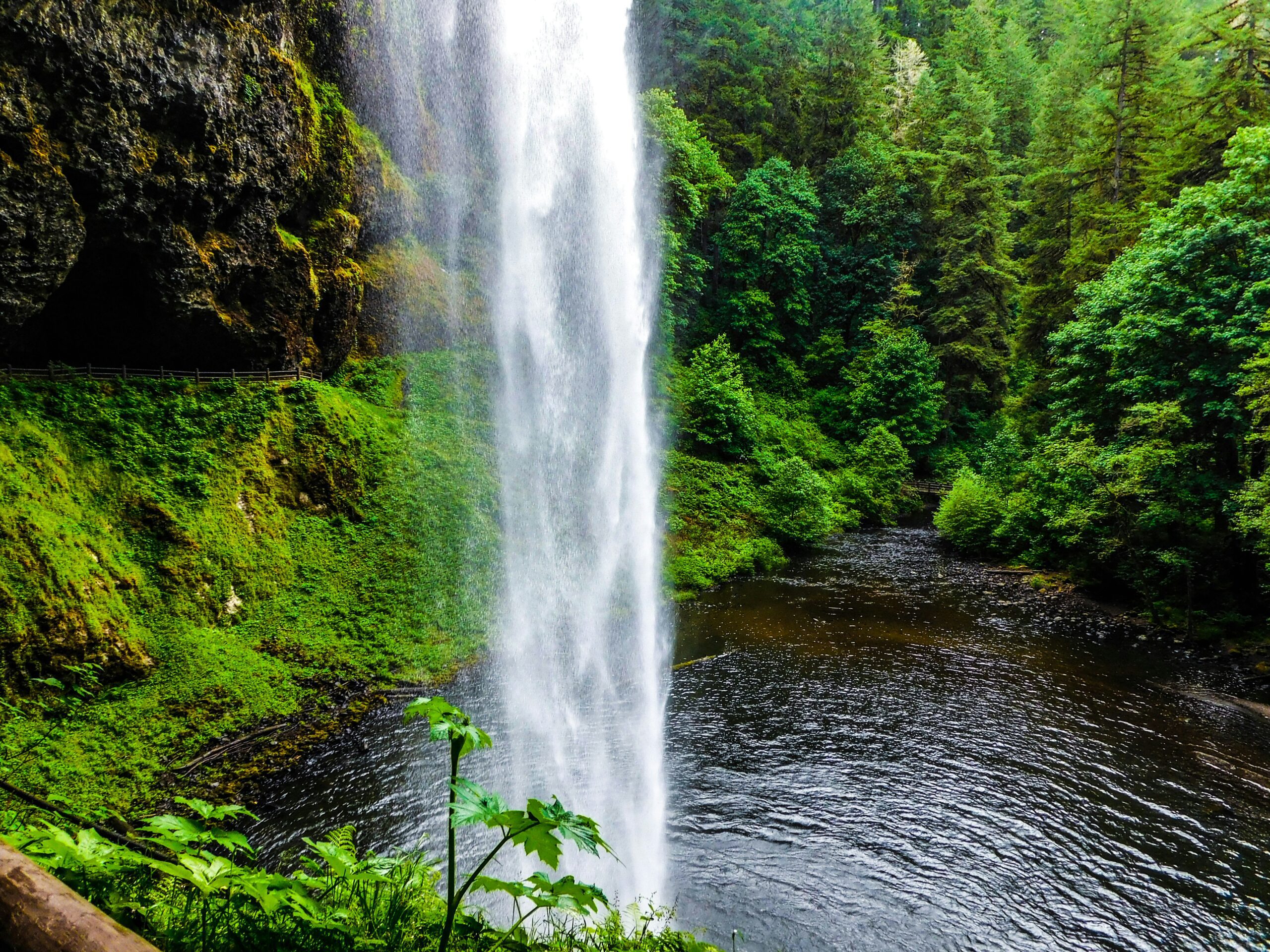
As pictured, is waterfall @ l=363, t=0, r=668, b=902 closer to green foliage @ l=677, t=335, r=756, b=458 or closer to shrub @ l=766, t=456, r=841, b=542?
green foliage @ l=677, t=335, r=756, b=458

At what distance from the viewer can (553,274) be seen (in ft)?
67.8

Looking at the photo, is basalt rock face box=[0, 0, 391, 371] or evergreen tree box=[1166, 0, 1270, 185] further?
evergreen tree box=[1166, 0, 1270, 185]

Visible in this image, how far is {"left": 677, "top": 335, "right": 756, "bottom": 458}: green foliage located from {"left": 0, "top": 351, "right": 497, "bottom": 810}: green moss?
11.9 metres

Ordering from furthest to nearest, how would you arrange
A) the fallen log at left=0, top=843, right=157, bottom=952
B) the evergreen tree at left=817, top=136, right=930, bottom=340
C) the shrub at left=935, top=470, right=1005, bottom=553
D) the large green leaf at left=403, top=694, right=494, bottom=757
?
1. the evergreen tree at left=817, top=136, right=930, bottom=340
2. the shrub at left=935, top=470, right=1005, bottom=553
3. the large green leaf at left=403, top=694, right=494, bottom=757
4. the fallen log at left=0, top=843, right=157, bottom=952

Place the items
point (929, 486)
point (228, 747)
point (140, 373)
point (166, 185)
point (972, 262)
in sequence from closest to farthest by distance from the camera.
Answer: point (228, 747)
point (166, 185)
point (140, 373)
point (929, 486)
point (972, 262)

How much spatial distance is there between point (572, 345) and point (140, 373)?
1121 cm

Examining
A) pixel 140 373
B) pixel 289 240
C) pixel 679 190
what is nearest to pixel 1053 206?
pixel 679 190

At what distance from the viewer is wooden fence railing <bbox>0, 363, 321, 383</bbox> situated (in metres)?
11.7

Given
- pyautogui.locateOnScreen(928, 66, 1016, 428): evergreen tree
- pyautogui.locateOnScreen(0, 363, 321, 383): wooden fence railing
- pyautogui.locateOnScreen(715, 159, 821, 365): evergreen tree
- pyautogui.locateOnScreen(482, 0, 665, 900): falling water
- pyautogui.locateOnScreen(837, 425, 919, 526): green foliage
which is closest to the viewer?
pyautogui.locateOnScreen(0, 363, 321, 383): wooden fence railing

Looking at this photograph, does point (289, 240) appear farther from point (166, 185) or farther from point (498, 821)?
point (498, 821)

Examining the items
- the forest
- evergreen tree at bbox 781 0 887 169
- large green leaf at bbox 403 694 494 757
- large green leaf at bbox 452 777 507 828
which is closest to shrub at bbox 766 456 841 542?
the forest

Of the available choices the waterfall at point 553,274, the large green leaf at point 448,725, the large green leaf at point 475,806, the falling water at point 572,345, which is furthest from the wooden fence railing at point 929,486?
the large green leaf at point 448,725

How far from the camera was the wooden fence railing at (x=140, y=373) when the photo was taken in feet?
38.5

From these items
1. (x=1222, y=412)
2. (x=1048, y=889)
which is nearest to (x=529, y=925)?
(x=1048, y=889)
